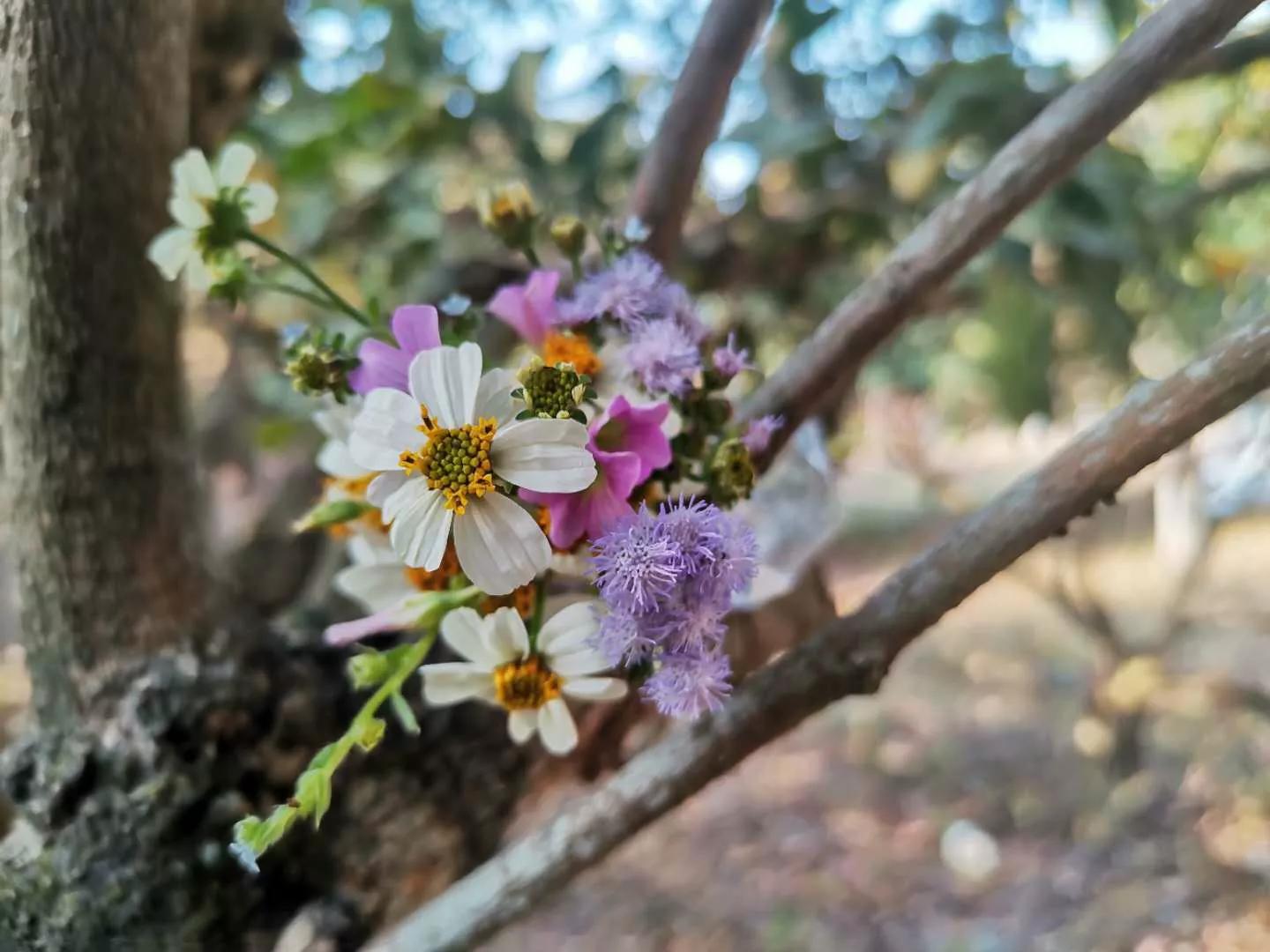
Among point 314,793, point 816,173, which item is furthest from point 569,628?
point 816,173

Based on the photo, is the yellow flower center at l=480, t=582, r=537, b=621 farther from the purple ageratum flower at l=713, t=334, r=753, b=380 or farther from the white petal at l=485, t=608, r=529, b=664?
the purple ageratum flower at l=713, t=334, r=753, b=380

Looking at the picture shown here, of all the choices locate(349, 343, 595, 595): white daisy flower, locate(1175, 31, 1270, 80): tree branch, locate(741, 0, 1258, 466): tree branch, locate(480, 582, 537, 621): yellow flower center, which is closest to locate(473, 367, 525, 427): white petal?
locate(349, 343, 595, 595): white daisy flower

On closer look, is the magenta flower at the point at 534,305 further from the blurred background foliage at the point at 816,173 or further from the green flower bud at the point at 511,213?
the blurred background foliage at the point at 816,173

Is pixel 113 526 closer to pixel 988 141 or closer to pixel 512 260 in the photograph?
pixel 512 260

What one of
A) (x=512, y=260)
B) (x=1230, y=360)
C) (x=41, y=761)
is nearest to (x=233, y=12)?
(x=512, y=260)

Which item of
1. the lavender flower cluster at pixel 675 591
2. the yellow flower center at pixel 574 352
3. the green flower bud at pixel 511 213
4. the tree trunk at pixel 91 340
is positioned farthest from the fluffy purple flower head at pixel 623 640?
the tree trunk at pixel 91 340

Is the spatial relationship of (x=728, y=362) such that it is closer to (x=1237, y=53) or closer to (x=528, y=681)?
(x=528, y=681)
